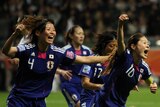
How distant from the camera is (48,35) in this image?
762 centimetres

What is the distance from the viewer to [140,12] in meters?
21.2

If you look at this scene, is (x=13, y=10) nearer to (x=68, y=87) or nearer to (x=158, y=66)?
(x=158, y=66)

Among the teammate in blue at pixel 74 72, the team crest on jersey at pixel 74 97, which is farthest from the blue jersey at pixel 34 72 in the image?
the team crest on jersey at pixel 74 97

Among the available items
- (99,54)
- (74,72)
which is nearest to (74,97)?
(74,72)

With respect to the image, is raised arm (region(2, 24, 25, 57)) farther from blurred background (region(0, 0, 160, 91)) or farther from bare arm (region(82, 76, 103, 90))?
blurred background (region(0, 0, 160, 91))

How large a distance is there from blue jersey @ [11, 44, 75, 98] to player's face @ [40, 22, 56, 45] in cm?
13

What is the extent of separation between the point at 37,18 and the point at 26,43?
0.36 m

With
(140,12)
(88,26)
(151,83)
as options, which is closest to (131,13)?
(140,12)

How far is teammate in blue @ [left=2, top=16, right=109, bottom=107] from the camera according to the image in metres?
7.49

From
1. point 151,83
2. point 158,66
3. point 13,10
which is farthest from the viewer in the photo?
point 13,10

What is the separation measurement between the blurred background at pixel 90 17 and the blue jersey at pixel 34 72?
12025mm

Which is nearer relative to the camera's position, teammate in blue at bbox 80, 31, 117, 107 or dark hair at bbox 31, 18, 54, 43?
dark hair at bbox 31, 18, 54, 43

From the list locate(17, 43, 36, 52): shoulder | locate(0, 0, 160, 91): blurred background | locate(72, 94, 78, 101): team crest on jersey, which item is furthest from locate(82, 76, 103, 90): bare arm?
locate(0, 0, 160, 91): blurred background

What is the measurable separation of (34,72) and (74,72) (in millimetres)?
3808
